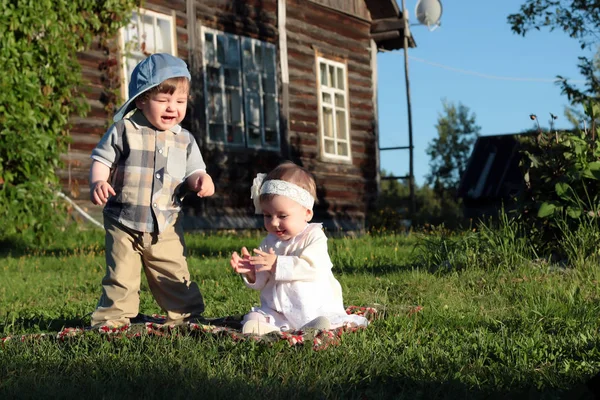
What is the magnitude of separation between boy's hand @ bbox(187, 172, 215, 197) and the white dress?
0.52m

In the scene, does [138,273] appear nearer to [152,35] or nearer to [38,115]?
[38,115]

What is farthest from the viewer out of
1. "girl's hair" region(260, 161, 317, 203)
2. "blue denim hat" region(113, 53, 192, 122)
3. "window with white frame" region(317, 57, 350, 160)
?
"window with white frame" region(317, 57, 350, 160)

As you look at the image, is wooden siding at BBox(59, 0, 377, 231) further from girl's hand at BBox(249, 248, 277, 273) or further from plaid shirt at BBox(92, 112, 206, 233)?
girl's hand at BBox(249, 248, 277, 273)

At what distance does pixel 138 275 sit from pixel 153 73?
115 cm

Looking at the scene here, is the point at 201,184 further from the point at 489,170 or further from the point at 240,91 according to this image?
the point at 489,170

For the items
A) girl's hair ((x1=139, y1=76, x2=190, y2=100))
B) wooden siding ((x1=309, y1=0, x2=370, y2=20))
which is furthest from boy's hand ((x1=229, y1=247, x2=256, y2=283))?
wooden siding ((x1=309, y1=0, x2=370, y2=20))

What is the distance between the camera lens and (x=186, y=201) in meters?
13.0

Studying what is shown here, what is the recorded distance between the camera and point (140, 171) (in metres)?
4.56

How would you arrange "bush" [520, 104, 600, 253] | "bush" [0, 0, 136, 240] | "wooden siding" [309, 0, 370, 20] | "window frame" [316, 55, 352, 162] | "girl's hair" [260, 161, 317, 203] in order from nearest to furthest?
"girl's hair" [260, 161, 317, 203] → "bush" [520, 104, 600, 253] → "bush" [0, 0, 136, 240] → "window frame" [316, 55, 352, 162] → "wooden siding" [309, 0, 370, 20]

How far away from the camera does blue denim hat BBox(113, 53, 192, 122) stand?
4.46 meters

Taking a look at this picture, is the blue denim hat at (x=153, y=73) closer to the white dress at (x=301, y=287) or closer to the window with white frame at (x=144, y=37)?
the white dress at (x=301, y=287)

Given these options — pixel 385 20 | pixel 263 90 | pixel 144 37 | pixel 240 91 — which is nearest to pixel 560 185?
pixel 144 37

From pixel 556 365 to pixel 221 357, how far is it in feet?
4.82

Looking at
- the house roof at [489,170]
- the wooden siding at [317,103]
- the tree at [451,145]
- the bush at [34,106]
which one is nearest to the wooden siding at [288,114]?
the wooden siding at [317,103]
